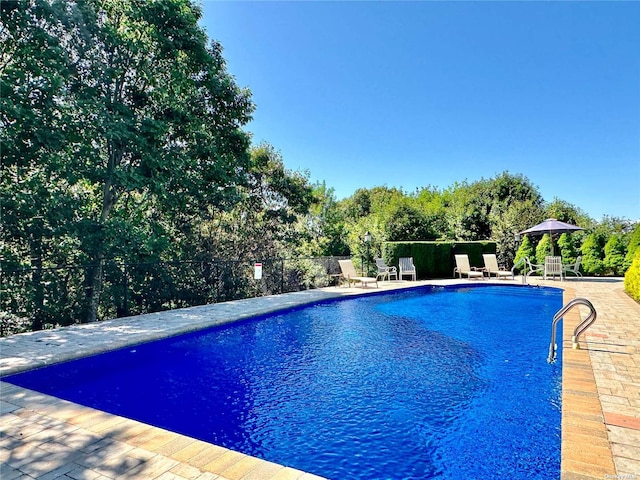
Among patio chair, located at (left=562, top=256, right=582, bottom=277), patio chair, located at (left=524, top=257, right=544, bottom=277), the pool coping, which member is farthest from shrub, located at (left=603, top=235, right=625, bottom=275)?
the pool coping

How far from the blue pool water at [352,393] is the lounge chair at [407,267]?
7.59 meters

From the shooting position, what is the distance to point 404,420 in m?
3.91

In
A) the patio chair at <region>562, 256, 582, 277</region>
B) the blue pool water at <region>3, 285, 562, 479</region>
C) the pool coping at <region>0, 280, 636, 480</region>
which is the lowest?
the blue pool water at <region>3, 285, 562, 479</region>

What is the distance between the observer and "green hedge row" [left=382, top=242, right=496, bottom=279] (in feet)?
54.5

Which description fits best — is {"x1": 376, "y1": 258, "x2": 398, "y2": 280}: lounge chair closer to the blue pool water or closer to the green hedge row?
the green hedge row

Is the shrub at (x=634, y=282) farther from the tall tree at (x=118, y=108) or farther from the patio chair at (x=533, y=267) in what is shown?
the tall tree at (x=118, y=108)

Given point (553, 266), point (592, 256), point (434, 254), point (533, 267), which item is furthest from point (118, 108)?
point (592, 256)

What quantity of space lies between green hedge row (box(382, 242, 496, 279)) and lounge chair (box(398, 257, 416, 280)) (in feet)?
1.61

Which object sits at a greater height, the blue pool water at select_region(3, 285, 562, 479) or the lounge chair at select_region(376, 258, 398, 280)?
the lounge chair at select_region(376, 258, 398, 280)

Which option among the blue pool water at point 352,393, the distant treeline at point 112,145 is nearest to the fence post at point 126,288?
the distant treeline at point 112,145

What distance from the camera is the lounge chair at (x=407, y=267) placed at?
15797 millimetres

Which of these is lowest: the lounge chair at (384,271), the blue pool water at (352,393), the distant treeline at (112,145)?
the blue pool water at (352,393)

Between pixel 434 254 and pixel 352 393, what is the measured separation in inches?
533

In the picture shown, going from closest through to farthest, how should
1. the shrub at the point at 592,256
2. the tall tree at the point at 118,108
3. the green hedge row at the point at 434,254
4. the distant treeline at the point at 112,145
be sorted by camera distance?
1. the distant treeline at the point at 112,145
2. the tall tree at the point at 118,108
3. the green hedge row at the point at 434,254
4. the shrub at the point at 592,256
